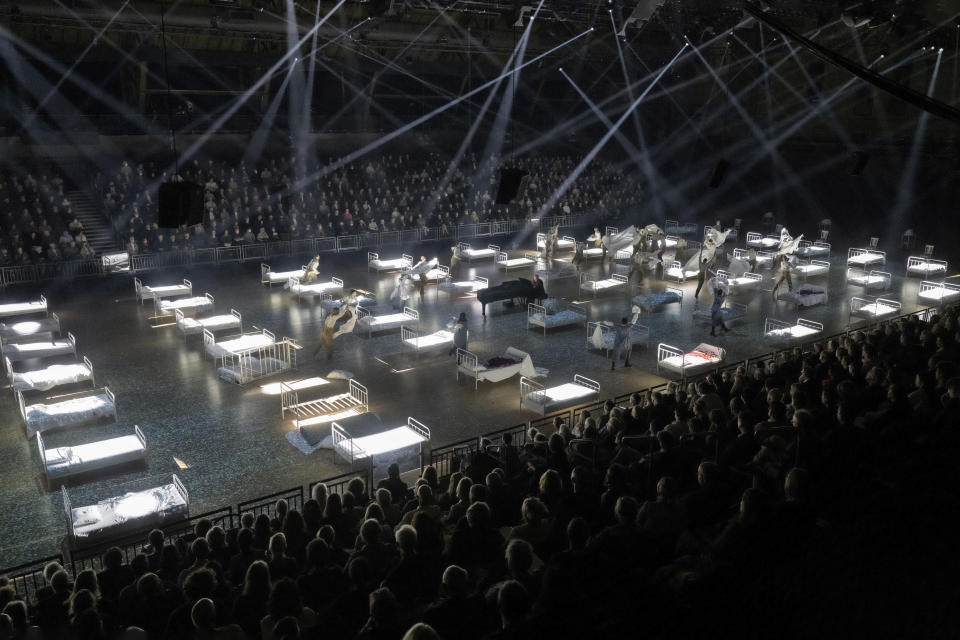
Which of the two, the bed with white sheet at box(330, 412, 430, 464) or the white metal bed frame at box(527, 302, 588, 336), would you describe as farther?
the white metal bed frame at box(527, 302, 588, 336)

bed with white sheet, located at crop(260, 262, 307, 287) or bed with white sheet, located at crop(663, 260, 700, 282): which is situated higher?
bed with white sheet, located at crop(260, 262, 307, 287)

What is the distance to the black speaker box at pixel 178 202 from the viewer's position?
13312 millimetres

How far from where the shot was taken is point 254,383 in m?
14.1

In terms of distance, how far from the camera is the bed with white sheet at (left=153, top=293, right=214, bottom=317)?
58.4 feet

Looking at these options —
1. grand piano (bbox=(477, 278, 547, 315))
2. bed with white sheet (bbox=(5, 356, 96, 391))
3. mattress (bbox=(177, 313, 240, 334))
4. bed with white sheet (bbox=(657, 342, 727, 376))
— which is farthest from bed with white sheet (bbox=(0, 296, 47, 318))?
bed with white sheet (bbox=(657, 342, 727, 376))

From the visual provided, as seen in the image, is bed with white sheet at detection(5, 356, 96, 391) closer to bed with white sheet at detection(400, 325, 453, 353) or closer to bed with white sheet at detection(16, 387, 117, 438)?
bed with white sheet at detection(16, 387, 117, 438)

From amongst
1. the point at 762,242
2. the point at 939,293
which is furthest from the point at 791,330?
the point at 762,242

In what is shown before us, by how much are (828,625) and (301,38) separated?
1037 inches

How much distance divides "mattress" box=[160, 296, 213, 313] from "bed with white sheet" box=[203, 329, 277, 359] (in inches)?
93.6

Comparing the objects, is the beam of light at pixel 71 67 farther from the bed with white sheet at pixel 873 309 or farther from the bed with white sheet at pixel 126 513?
the bed with white sheet at pixel 873 309

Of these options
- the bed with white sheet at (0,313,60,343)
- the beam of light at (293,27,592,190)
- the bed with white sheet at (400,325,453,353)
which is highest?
the beam of light at (293,27,592,190)

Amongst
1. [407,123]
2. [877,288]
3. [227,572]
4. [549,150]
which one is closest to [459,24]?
[407,123]

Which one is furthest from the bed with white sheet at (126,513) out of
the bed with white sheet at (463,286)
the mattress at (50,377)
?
the bed with white sheet at (463,286)

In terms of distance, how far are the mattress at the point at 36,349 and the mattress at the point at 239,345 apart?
264 cm
